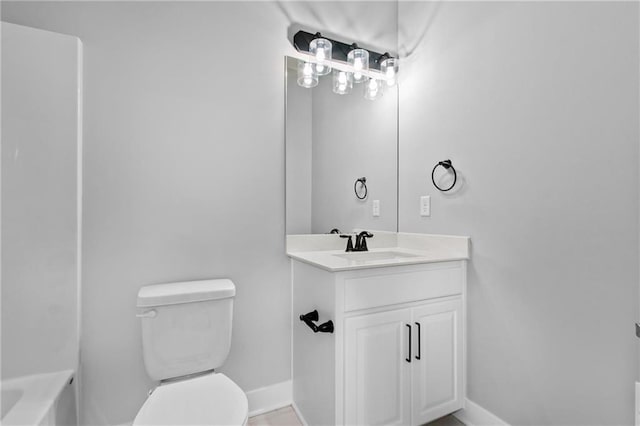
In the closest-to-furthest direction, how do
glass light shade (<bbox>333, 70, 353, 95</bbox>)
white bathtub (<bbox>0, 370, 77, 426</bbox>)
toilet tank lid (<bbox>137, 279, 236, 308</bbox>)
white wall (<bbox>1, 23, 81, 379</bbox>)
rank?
white bathtub (<bbox>0, 370, 77, 426</bbox>)
white wall (<bbox>1, 23, 81, 379</bbox>)
toilet tank lid (<bbox>137, 279, 236, 308</bbox>)
glass light shade (<bbox>333, 70, 353, 95</bbox>)

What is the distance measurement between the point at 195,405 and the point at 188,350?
25 cm

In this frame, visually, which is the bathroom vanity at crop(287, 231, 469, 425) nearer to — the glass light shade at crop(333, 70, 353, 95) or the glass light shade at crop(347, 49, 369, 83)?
the glass light shade at crop(333, 70, 353, 95)

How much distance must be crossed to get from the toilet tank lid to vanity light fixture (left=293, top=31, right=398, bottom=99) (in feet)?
3.98

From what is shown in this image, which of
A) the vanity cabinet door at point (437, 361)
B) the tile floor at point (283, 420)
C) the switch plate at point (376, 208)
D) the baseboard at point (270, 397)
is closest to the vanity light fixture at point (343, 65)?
the switch plate at point (376, 208)

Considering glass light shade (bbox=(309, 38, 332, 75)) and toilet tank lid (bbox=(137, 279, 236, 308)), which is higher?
glass light shade (bbox=(309, 38, 332, 75))

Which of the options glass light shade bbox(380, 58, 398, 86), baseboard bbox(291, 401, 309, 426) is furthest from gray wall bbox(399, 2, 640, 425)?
baseboard bbox(291, 401, 309, 426)

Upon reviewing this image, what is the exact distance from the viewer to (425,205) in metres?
1.93

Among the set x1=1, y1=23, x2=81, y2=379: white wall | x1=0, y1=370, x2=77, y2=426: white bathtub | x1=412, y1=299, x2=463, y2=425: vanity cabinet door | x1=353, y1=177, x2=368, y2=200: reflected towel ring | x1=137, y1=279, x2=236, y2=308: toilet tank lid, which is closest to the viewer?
x1=0, y1=370, x2=77, y2=426: white bathtub

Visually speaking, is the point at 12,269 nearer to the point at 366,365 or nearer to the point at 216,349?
the point at 216,349

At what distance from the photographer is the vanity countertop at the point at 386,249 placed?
1634mm

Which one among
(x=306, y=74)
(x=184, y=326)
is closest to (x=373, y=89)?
(x=306, y=74)

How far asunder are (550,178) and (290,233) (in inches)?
50.2

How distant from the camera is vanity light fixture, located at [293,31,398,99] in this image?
184cm

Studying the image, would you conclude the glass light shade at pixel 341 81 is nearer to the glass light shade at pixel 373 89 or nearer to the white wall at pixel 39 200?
the glass light shade at pixel 373 89
